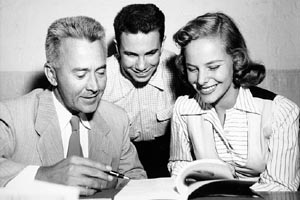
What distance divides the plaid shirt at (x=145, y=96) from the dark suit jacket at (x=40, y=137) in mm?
546

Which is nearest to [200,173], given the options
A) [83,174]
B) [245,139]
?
[83,174]

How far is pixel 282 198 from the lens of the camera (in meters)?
1.05

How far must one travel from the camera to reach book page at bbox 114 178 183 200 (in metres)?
1.00

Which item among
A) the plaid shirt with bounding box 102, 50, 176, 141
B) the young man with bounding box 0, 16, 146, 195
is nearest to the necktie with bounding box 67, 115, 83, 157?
the young man with bounding box 0, 16, 146, 195

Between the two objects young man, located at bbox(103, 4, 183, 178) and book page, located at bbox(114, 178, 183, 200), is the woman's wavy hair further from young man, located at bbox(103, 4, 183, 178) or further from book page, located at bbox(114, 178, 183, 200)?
book page, located at bbox(114, 178, 183, 200)

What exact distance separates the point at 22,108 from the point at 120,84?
745 mm

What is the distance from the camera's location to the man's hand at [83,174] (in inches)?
42.8

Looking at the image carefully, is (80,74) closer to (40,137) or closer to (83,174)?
(40,137)

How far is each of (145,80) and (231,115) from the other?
58 cm

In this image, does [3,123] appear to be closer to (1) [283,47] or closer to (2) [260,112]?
(2) [260,112]

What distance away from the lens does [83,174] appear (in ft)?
3.59

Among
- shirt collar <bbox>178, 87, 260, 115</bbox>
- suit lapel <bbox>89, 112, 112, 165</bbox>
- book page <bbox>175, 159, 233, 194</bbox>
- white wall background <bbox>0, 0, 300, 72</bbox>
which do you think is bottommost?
suit lapel <bbox>89, 112, 112, 165</bbox>

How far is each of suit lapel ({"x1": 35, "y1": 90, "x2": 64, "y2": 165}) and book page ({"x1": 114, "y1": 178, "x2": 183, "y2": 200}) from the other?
1.32 feet

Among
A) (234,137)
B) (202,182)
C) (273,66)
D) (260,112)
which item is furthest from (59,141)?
(273,66)
